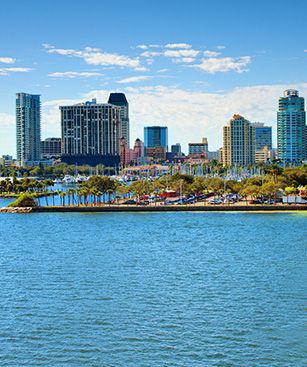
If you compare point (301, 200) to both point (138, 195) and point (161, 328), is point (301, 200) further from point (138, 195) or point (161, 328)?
point (161, 328)

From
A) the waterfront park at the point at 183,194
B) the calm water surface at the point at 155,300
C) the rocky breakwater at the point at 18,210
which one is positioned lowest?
the calm water surface at the point at 155,300

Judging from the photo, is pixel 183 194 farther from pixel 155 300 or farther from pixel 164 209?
pixel 155 300

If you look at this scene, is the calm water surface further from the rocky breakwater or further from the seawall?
the rocky breakwater

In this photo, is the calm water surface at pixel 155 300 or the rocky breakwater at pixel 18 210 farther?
the rocky breakwater at pixel 18 210

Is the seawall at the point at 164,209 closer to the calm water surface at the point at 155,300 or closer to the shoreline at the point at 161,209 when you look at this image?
the shoreline at the point at 161,209

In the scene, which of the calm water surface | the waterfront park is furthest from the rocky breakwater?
the calm water surface

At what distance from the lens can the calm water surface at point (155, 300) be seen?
21.8 metres

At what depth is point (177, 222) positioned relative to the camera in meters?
65.8

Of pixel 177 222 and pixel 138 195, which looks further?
pixel 138 195

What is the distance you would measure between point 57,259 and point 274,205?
40958mm

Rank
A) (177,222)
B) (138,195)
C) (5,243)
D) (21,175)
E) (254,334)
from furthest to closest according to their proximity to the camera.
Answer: (21,175) → (138,195) → (177,222) → (5,243) → (254,334)

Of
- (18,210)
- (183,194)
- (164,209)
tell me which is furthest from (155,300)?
(183,194)

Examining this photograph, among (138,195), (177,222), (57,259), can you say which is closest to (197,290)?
(57,259)

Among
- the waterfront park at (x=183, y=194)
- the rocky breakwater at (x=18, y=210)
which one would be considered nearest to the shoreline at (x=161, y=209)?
the rocky breakwater at (x=18, y=210)
